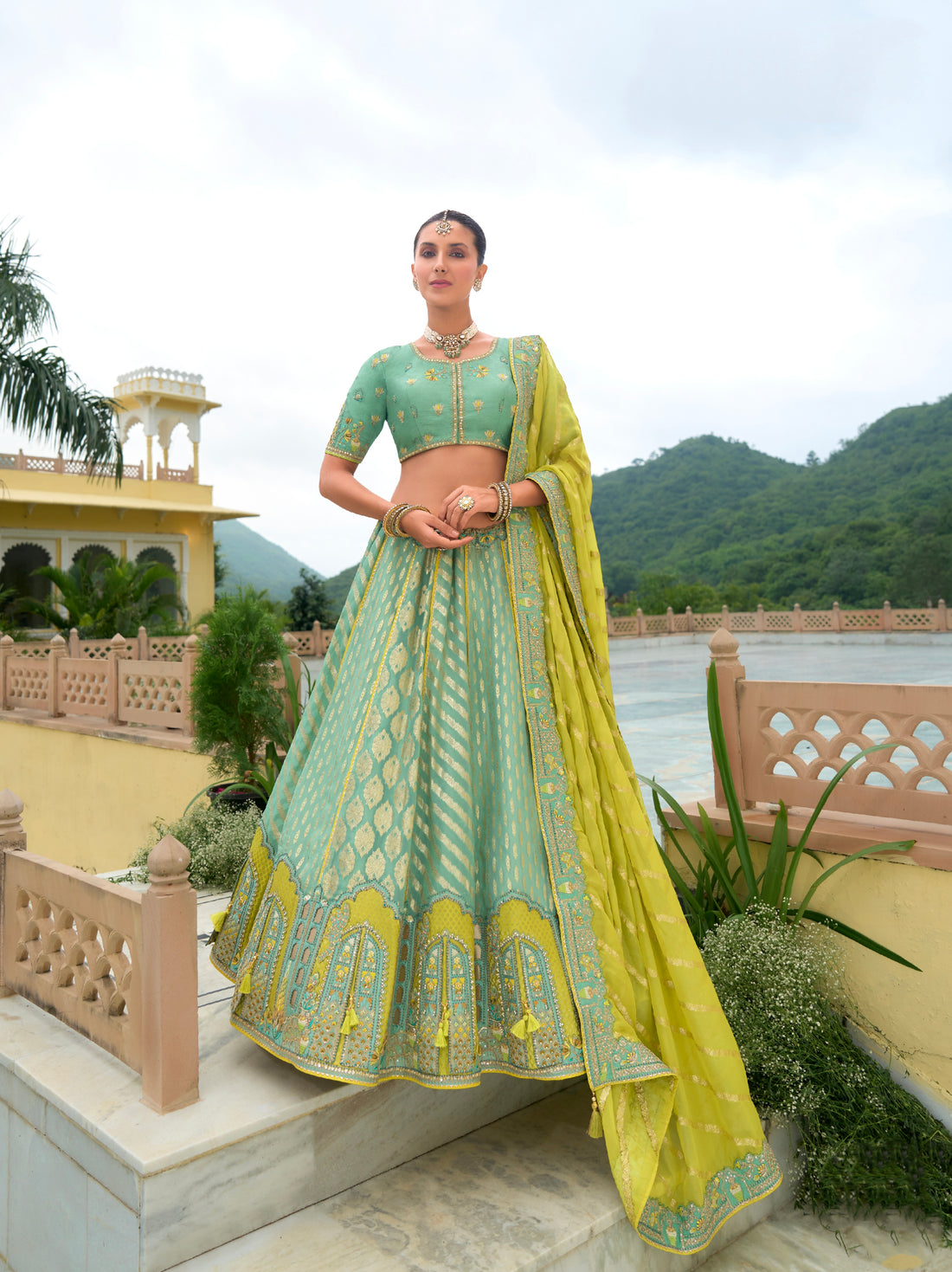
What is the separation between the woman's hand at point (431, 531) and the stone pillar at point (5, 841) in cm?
131

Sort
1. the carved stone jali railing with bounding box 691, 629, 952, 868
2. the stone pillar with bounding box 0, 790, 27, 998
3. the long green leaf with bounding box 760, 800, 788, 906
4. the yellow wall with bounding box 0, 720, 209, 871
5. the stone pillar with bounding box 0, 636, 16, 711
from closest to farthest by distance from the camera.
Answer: the stone pillar with bounding box 0, 790, 27, 998, the carved stone jali railing with bounding box 691, 629, 952, 868, the long green leaf with bounding box 760, 800, 788, 906, the yellow wall with bounding box 0, 720, 209, 871, the stone pillar with bounding box 0, 636, 16, 711

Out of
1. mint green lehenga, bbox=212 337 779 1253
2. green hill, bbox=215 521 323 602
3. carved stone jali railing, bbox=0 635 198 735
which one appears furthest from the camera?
green hill, bbox=215 521 323 602

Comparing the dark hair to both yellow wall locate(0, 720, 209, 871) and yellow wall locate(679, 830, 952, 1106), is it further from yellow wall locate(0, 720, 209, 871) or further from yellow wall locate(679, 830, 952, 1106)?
yellow wall locate(0, 720, 209, 871)

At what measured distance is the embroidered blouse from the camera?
6.71 feet

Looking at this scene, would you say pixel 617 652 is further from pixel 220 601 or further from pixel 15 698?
pixel 220 601

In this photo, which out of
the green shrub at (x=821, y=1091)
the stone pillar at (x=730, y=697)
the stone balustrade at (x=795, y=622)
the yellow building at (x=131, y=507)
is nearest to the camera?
the green shrub at (x=821, y=1091)

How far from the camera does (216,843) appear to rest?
4.05 m

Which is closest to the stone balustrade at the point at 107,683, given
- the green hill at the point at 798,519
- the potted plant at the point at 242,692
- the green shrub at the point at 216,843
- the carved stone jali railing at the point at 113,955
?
the potted plant at the point at 242,692

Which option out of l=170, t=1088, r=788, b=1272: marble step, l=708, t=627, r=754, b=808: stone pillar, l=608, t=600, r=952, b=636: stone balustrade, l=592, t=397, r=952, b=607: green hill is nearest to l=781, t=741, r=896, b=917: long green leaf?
l=708, t=627, r=754, b=808: stone pillar

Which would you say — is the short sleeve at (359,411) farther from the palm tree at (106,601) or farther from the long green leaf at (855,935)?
the palm tree at (106,601)

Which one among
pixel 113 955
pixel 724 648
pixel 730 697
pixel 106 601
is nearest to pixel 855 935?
pixel 730 697

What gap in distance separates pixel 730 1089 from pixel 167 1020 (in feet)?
3.75

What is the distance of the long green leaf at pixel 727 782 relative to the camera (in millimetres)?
2676

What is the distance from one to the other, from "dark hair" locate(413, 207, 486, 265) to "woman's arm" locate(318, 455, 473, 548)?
562mm
